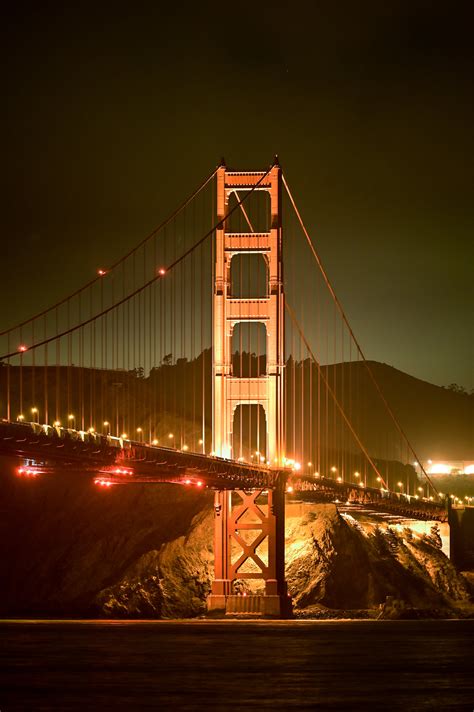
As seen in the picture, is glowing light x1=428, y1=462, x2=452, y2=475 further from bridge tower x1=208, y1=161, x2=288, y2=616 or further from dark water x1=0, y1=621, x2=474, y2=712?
dark water x1=0, y1=621, x2=474, y2=712

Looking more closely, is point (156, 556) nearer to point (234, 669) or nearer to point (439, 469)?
point (234, 669)

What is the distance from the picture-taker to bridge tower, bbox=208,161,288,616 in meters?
76.4

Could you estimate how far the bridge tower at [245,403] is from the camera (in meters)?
76.4

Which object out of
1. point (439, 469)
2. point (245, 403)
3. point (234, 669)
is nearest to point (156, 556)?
point (245, 403)

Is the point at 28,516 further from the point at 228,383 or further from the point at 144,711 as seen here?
the point at 144,711

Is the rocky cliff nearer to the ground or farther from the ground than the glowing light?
nearer to the ground

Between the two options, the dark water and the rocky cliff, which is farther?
the rocky cliff

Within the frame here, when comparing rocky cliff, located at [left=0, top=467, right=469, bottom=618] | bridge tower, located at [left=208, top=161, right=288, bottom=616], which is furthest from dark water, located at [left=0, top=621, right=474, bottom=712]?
rocky cliff, located at [left=0, top=467, right=469, bottom=618]

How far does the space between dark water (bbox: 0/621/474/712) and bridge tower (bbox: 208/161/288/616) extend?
36.6ft

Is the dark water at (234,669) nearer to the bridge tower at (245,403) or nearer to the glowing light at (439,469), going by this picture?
the bridge tower at (245,403)

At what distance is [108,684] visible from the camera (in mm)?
38656

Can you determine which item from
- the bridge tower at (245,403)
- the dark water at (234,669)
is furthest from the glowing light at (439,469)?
the dark water at (234,669)

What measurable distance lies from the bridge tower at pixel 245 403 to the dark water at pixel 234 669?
439 inches

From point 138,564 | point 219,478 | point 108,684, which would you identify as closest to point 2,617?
point 138,564
